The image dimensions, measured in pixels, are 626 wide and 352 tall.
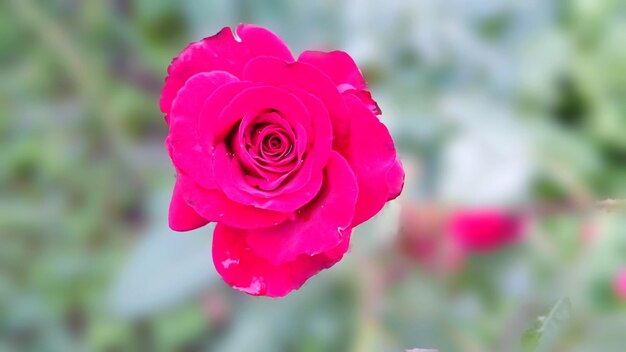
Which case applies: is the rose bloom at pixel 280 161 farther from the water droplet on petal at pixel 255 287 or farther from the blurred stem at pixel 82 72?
the blurred stem at pixel 82 72

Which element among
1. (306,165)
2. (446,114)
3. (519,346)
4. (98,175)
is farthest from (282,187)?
(98,175)

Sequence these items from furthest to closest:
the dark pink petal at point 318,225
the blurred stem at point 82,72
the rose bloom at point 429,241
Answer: the blurred stem at point 82,72, the rose bloom at point 429,241, the dark pink petal at point 318,225

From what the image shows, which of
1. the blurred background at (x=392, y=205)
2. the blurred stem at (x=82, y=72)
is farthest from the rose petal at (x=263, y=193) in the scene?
the blurred stem at (x=82, y=72)

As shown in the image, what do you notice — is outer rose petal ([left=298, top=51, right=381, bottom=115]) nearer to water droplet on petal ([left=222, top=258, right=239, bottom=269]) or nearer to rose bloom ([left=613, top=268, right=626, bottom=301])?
water droplet on petal ([left=222, top=258, right=239, bottom=269])

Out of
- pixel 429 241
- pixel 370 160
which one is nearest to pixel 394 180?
pixel 370 160

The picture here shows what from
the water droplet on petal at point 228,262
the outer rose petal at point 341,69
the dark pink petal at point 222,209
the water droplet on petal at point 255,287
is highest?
the outer rose petal at point 341,69

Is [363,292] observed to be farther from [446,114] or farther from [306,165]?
[306,165]

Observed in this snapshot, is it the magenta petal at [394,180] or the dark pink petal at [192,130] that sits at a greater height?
the dark pink petal at [192,130]

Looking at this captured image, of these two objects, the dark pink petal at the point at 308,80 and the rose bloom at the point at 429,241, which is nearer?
the dark pink petal at the point at 308,80
